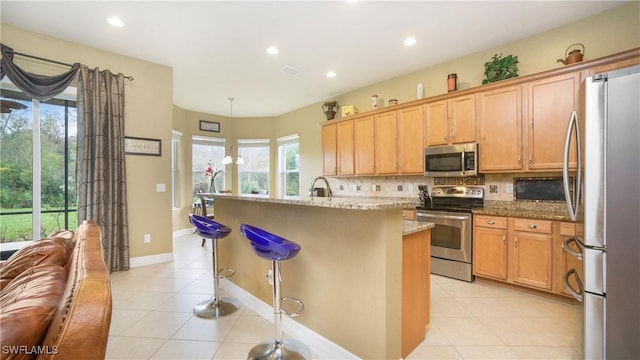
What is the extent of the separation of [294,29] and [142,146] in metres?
2.64

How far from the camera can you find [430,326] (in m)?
2.26

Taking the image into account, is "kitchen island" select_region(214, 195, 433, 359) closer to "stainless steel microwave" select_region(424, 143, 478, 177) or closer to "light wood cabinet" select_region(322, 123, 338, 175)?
"stainless steel microwave" select_region(424, 143, 478, 177)

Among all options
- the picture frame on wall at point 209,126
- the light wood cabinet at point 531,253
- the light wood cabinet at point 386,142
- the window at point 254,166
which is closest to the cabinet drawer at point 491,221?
the light wood cabinet at point 531,253

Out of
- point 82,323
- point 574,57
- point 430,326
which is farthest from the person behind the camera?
point 574,57

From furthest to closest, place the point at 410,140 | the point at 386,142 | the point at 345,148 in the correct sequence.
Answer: the point at 345,148 → the point at 386,142 → the point at 410,140

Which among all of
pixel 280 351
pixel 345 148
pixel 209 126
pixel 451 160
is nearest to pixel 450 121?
pixel 451 160

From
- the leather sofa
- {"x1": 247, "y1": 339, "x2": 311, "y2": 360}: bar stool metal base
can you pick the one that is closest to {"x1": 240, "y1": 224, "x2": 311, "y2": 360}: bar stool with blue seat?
{"x1": 247, "y1": 339, "x2": 311, "y2": 360}: bar stool metal base

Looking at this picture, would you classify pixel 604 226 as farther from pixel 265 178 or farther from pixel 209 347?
pixel 265 178

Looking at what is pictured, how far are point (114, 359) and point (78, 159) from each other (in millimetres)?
2534

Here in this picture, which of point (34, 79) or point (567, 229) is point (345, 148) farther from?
point (34, 79)

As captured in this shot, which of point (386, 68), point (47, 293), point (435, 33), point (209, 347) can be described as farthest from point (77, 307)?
point (386, 68)

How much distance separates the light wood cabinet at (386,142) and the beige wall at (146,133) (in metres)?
3.22

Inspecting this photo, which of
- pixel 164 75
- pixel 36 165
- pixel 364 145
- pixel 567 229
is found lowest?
pixel 567 229

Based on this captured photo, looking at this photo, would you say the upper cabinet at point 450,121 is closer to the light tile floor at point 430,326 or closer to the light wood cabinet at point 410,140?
the light wood cabinet at point 410,140
